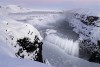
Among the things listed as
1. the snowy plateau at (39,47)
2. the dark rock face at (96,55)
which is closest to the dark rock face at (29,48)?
the snowy plateau at (39,47)

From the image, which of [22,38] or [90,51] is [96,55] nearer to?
[90,51]

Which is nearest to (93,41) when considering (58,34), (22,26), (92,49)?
(92,49)

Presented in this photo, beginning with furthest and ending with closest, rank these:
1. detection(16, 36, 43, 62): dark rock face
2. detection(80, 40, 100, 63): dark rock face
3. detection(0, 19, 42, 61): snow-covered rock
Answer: detection(80, 40, 100, 63): dark rock face → detection(16, 36, 43, 62): dark rock face → detection(0, 19, 42, 61): snow-covered rock

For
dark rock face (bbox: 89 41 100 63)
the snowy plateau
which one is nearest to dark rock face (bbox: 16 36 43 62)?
the snowy plateau

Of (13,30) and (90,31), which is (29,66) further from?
(90,31)

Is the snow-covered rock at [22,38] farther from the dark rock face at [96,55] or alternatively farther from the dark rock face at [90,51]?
the dark rock face at [90,51]

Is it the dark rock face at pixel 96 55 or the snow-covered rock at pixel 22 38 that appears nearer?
the snow-covered rock at pixel 22 38

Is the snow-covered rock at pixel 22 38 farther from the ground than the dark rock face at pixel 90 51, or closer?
farther from the ground

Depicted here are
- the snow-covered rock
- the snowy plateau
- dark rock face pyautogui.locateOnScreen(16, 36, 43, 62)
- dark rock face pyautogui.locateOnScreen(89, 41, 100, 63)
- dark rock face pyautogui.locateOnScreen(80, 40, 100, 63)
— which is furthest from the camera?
dark rock face pyautogui.locateOnScreen(80, 40, 100, 63)

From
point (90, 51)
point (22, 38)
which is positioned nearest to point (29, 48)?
point (22, 38)

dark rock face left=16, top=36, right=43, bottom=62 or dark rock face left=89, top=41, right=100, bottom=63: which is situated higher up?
dark rock face left=16, top=36, right=43, bottom=62

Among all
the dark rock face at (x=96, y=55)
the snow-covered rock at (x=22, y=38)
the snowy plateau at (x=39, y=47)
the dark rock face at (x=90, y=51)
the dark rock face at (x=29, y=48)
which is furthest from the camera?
the dark rock face at (x=90, y=51)

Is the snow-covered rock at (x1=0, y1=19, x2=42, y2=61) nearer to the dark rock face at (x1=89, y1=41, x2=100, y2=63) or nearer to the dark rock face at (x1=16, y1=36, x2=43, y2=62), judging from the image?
the dark rock face at (x1=16, y1=36, x2=43, y2=62)
